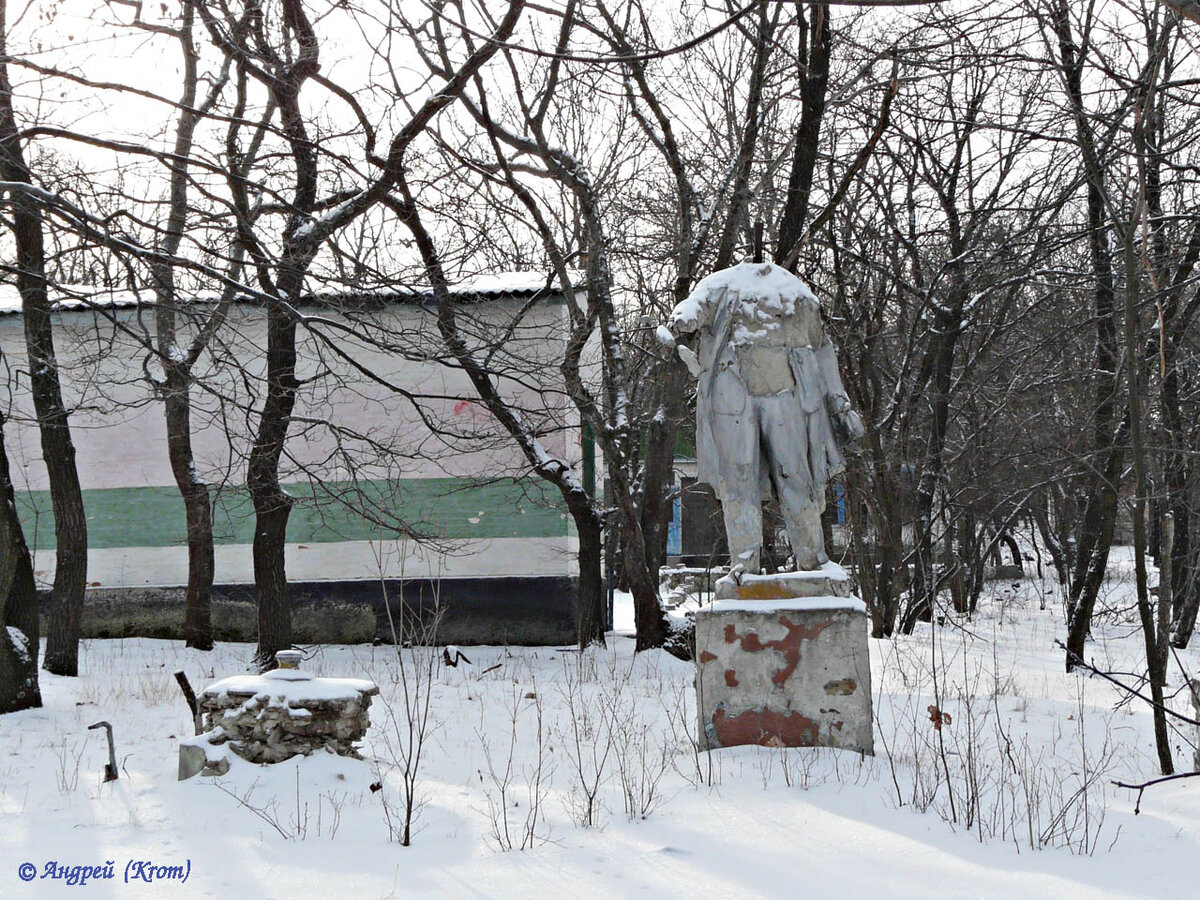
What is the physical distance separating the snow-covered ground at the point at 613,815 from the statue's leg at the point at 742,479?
1.24m

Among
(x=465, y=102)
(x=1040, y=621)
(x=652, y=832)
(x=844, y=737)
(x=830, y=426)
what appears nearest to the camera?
(x=652, y=832)

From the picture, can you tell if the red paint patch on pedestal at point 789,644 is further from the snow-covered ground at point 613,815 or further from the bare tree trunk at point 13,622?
the bare tree trunk at point 13,622

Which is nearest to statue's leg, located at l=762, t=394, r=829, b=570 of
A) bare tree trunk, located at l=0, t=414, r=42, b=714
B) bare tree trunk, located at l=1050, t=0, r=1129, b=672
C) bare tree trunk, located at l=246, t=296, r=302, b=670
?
bare tree trunk, located at l=1050, t=0, r=1129, b=672

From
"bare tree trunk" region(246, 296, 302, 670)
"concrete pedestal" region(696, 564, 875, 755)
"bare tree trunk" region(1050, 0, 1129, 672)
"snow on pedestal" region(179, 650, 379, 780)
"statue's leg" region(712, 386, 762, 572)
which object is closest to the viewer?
"snow on pedestal" region(179, 650, 379, 780)

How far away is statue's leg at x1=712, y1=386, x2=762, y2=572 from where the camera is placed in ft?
21.8

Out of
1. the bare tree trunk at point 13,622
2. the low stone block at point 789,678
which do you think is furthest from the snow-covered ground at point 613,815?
the bare tree trunk at point 13,622

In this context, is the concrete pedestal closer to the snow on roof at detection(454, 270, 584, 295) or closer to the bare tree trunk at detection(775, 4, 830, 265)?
the bare tree trunk at detection(775, 4, 830, 265)

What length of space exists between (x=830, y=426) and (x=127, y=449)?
1118 centimetres

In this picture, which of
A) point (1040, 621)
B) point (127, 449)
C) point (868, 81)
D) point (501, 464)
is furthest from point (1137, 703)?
point (127, 449)

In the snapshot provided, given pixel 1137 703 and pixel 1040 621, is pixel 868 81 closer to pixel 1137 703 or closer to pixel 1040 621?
pixel 1137 703

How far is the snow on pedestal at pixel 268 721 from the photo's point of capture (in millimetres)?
5684

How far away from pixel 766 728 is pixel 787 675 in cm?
32

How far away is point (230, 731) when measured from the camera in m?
5.72

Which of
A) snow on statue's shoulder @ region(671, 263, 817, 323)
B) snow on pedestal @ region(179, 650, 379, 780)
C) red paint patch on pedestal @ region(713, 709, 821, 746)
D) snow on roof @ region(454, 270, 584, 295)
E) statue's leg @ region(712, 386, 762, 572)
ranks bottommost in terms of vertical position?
red paint patch on pedestal @ region(713, 709, 821, 746)
